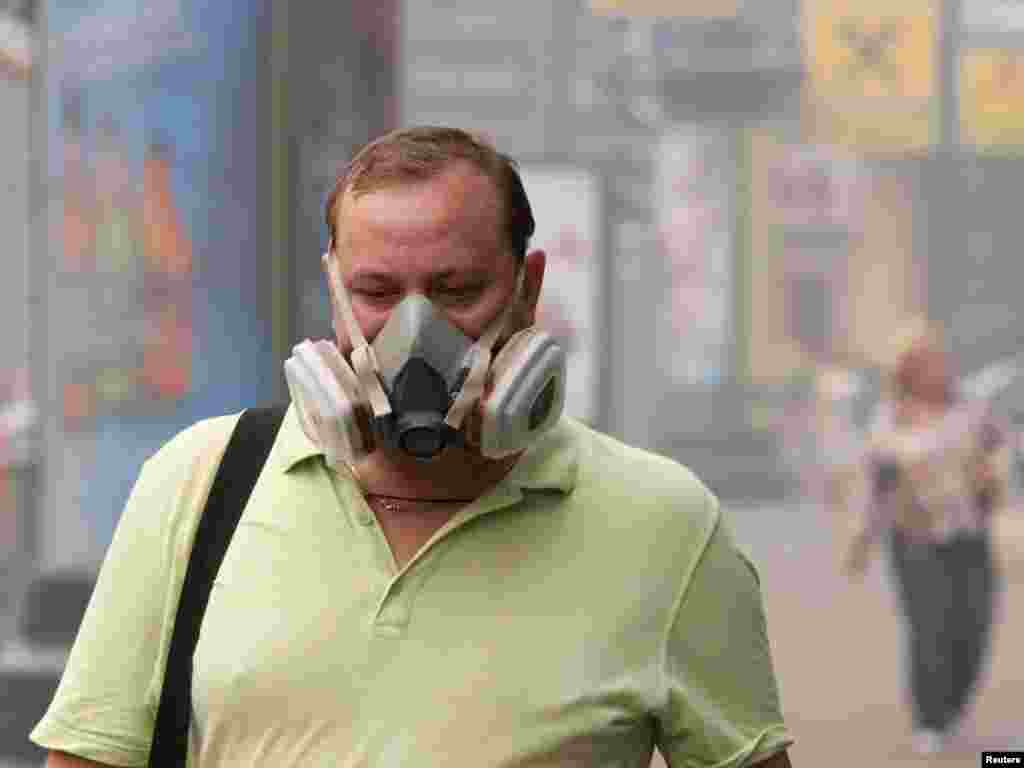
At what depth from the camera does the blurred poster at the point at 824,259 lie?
32.2 feet

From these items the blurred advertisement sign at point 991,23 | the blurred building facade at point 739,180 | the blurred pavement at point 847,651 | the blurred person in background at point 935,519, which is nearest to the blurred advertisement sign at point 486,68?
the blurred building facade at point 739,180

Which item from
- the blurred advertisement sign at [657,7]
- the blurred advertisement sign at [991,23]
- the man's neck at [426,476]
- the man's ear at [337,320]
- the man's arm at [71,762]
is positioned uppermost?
the blurred advertisement sign at [657,7]

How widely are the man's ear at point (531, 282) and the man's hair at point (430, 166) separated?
0.03 metres

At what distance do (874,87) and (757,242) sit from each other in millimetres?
900

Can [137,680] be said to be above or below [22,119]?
below

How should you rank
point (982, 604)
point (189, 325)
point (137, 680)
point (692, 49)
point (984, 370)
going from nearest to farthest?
1. point (137, 680)
2. point (189, 325)
3. point (982, 604)
4. point (984, 370)
5. point (692, 49)

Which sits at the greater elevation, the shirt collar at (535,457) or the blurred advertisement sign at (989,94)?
the blurred advertisement sign at (989,94)

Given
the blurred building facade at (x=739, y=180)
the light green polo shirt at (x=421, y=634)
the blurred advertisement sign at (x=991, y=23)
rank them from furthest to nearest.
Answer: the blurred advertisement sign at (x=991, y=23), the blurred building facade at (x=739, y=180), the light green polo shirt at (x=421, y=634)

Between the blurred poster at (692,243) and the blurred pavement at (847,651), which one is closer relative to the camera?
the blurred pavement at (847,651)

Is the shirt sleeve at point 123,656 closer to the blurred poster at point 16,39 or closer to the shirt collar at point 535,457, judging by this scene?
the shirt collar at point 535,457

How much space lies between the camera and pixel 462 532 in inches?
80.2

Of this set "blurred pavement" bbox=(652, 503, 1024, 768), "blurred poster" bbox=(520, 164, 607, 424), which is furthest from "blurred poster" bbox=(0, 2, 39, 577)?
"blurred pavement" bbox=(652, 503, 1024, 768)

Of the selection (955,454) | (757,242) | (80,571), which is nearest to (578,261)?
(757,242)

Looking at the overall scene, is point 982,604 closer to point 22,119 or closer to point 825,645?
point 825,645
